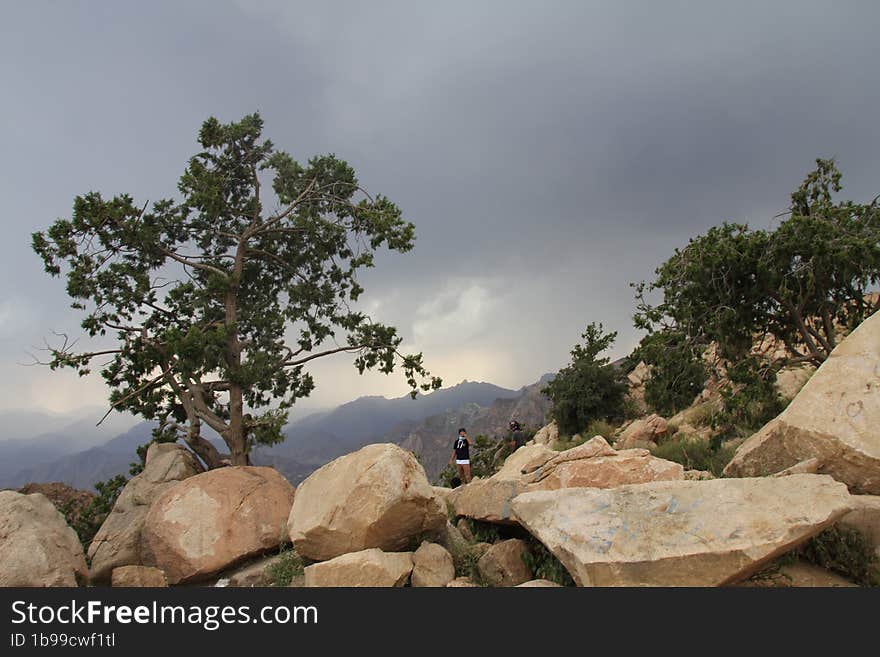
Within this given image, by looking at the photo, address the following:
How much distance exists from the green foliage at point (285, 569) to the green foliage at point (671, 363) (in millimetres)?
12191

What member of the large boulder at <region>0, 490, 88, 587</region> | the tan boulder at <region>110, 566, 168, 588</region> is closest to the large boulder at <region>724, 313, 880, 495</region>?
the tan boulder at <region>110, 566, 168, 588</region>

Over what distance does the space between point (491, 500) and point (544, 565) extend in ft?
6.08

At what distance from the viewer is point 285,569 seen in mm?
8859

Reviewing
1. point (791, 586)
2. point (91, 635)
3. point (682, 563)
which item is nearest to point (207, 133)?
point (91, 635)

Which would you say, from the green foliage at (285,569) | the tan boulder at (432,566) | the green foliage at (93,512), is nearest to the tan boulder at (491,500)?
the tan boulder at (432,566)

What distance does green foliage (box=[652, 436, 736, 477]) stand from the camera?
12.4 m

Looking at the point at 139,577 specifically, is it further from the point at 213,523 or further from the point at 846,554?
the point at 846,554

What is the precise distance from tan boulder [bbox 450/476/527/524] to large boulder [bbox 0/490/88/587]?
7191mm

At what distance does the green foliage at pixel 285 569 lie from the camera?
8.68 meters

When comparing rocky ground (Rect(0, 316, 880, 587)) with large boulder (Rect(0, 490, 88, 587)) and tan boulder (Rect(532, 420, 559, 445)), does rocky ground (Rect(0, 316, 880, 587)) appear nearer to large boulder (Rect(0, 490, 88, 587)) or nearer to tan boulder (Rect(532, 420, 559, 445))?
large boulder (Rect(0, 490, 88, 587))

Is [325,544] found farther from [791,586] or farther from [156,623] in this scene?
[791,586]

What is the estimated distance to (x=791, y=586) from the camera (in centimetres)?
594

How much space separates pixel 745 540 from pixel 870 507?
240 centimetres

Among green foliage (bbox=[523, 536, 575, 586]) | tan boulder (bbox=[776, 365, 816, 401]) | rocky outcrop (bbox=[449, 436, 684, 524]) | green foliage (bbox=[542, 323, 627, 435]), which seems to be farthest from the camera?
green foliage (bbox=[542, 323, 627, 435])
